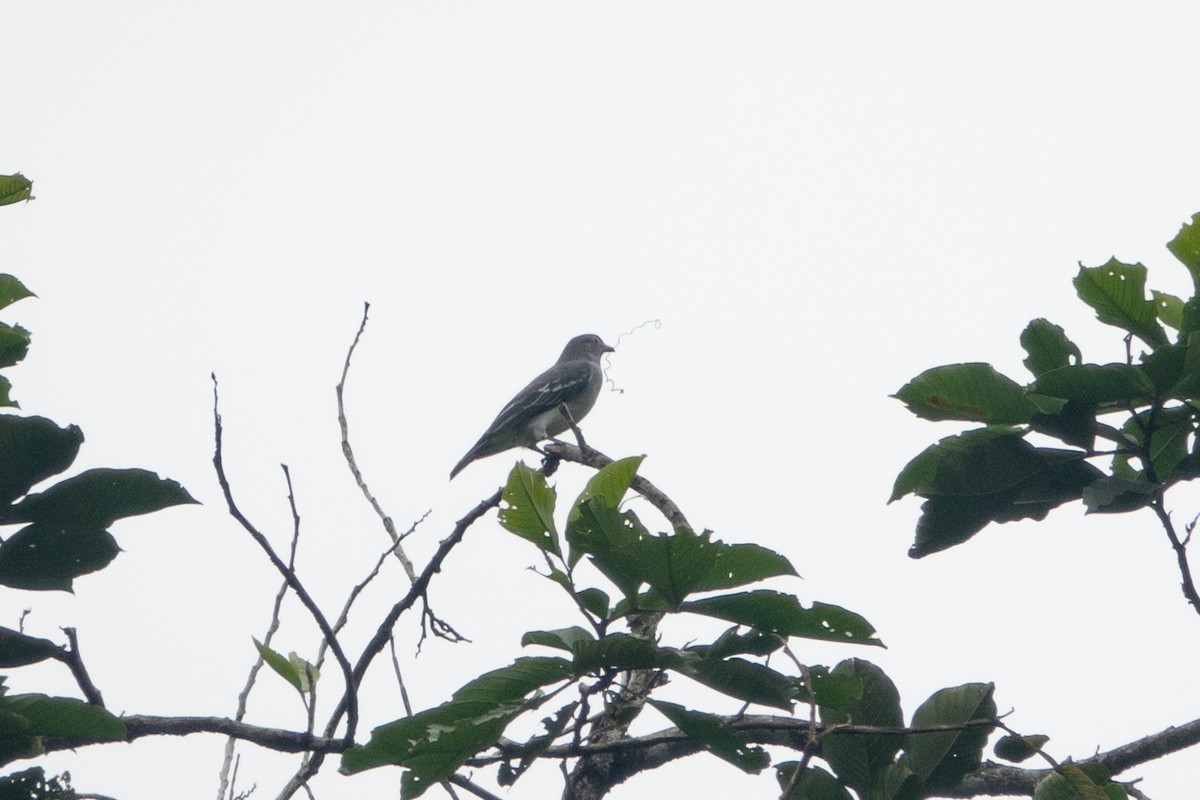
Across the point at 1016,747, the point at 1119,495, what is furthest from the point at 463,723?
the point at 1119,495

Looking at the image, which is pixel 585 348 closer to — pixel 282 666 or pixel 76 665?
pixel 282 666

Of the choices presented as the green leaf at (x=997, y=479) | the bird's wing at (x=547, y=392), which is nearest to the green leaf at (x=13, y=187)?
the green leaf at (x=997, y=479)

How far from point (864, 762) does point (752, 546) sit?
504 mm

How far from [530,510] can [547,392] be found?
12.5m

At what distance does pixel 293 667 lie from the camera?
3043 mm

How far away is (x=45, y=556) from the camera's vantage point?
243 centimetres

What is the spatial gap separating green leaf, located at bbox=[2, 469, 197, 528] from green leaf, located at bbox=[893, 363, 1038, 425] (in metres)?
1.59

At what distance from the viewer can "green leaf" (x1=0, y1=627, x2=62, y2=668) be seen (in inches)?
92.2

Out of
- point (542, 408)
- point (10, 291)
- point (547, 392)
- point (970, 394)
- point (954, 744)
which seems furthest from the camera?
point (547, 392)

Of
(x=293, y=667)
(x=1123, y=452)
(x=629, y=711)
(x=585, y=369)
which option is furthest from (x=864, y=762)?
(x=585, y=369)

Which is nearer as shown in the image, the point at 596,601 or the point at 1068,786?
the point at 1068,786

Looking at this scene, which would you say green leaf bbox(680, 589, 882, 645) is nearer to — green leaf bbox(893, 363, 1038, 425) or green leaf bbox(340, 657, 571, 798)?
green leaf bbox(340, 657, 571, 798)

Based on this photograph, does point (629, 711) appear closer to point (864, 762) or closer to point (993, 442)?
point (864, 762)

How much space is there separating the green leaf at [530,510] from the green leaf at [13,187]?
1397 mm
